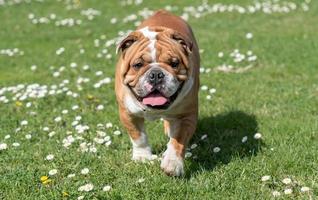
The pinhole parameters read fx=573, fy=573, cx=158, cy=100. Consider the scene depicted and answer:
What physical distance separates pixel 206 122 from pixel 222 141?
736mm

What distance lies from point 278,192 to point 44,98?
4.31 meters

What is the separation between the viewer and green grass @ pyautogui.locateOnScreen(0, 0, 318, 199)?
201 inches

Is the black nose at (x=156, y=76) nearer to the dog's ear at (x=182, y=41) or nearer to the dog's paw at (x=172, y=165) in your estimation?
the dog's ear at (x=182, y=41)

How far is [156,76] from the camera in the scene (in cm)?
498

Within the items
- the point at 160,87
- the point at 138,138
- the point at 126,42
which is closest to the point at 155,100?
the point at 160,87

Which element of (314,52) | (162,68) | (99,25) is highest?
(162,68)

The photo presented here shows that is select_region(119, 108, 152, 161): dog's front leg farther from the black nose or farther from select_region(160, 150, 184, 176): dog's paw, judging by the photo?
the black nose

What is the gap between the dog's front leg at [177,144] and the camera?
5.19 metres

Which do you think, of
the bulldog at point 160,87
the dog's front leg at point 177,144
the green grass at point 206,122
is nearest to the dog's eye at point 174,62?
the bulldog at point 160,87

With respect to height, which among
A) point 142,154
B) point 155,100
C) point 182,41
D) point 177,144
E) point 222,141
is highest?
point 182,41

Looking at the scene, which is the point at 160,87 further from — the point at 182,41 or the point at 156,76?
the point at 182,41

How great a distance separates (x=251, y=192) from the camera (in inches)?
193

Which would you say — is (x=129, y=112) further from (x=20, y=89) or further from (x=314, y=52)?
(x=314, y=52)

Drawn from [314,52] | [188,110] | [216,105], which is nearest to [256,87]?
[216,105]
